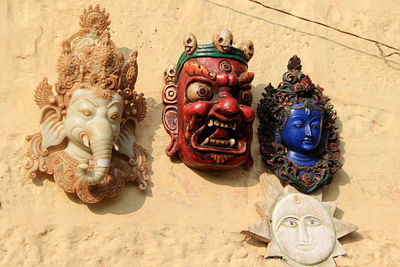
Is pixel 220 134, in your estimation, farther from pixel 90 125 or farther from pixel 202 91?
pixel 90 125

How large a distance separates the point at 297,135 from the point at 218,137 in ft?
1.44

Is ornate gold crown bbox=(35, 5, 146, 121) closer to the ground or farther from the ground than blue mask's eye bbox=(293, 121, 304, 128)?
farther from the ground

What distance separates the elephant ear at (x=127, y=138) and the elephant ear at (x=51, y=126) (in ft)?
0.89

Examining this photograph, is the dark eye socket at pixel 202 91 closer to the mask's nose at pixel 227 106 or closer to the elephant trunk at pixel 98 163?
the mask's nose at pixel 227 106

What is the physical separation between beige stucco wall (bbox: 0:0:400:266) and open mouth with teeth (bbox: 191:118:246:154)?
0.61 feet

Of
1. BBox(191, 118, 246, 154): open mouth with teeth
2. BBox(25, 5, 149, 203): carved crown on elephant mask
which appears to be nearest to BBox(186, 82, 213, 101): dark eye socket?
BBox(191, 118, 246, 154): open mouth with teeth

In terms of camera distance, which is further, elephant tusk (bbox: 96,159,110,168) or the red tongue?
the red tongue

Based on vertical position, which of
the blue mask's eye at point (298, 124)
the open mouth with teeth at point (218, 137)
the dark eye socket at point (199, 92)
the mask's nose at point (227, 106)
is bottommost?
the open mouth with teeth at point (218, 137)

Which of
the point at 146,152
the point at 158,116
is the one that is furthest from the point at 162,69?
the point at 146,152

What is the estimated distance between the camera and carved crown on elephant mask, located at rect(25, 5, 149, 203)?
2936mm

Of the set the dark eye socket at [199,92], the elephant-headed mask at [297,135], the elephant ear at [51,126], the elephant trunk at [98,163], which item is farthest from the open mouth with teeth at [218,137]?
the elephant ear at [51,126]

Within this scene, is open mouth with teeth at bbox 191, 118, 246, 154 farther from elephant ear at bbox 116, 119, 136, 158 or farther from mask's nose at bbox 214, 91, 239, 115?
elephant ear at bbox 116, 119, 136, 158

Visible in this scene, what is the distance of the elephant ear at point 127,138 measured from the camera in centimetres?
315

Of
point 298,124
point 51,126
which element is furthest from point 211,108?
point 51,126
